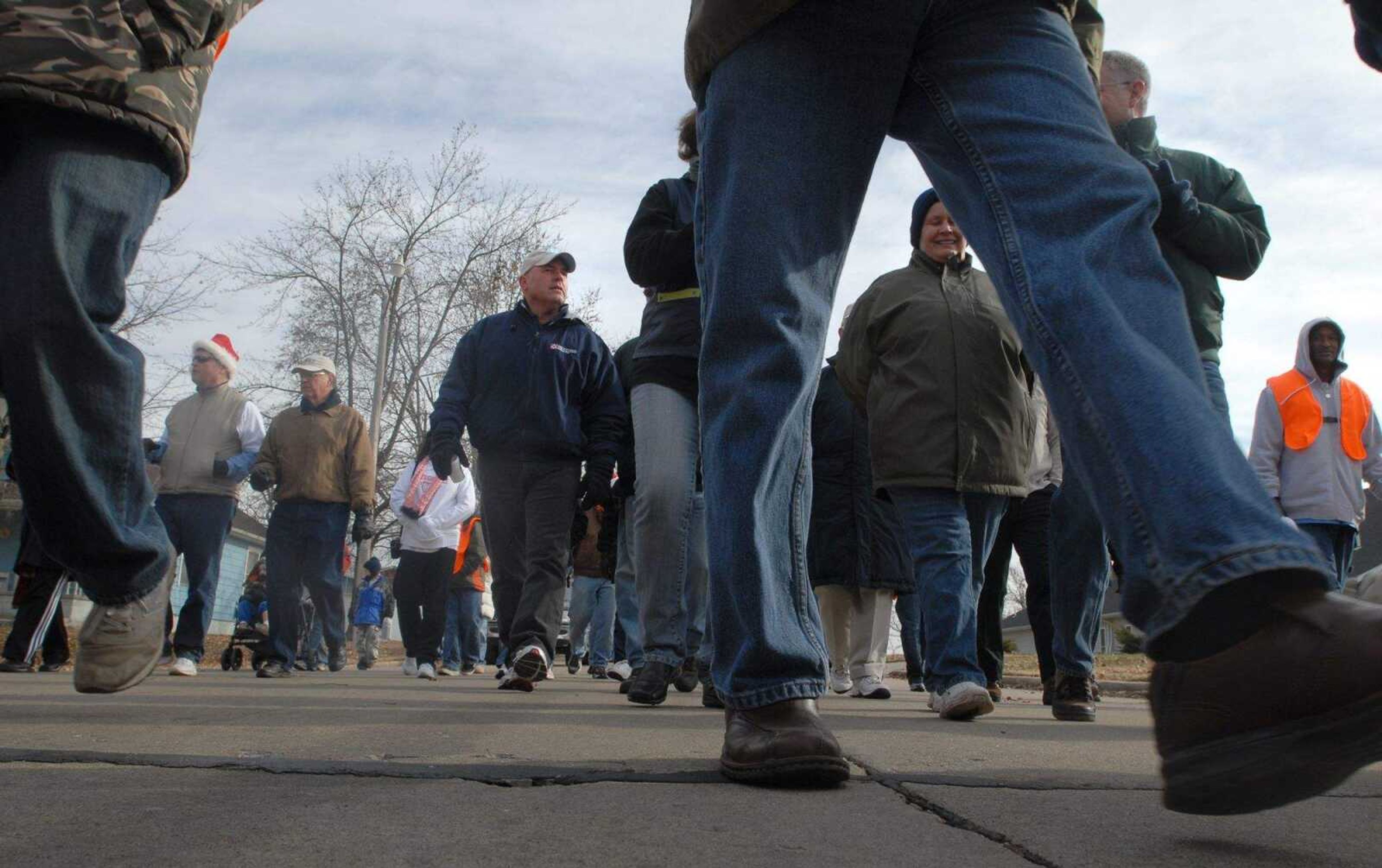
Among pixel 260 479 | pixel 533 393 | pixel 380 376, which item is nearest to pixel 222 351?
pixel 260 479

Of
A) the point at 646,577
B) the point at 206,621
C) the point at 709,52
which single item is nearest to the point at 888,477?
the point at 646,577

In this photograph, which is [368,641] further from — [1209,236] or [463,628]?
[1209,236]

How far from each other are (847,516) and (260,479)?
157 inches

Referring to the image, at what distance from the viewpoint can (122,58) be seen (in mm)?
2158

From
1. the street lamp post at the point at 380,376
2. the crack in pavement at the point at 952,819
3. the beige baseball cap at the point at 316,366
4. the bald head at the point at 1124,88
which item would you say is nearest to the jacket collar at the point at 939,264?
the bald head at the point at 1124,88

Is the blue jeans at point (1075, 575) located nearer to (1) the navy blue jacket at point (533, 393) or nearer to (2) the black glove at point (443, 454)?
(1) the navy blue jacket at point (533, 393)

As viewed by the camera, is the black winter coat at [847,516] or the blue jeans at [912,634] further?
the blue jeans at [912,634]

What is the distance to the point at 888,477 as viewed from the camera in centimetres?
461

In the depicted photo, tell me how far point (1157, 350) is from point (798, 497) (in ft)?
2.95

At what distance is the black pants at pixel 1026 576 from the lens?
646 cm

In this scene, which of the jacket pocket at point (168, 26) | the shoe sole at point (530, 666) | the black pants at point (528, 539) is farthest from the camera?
the black pants at point (528, 539)

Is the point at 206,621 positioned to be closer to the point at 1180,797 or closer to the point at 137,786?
the point at 137,786

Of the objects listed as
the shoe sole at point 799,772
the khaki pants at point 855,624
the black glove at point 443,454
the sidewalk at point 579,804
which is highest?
the black glove at point 443,454

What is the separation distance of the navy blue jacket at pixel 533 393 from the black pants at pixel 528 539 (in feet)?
0.33
